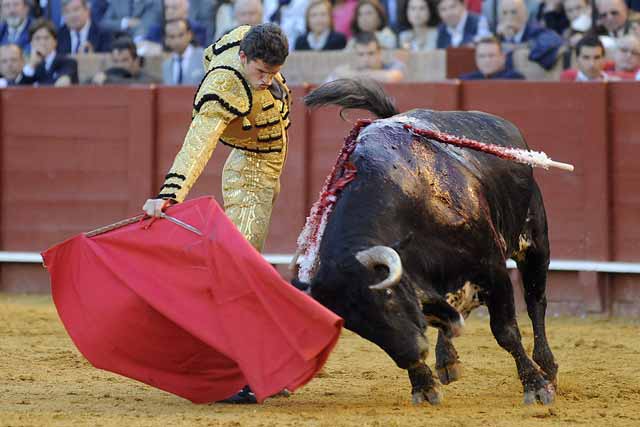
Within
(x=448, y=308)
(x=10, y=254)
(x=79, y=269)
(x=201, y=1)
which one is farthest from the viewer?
(x=201, y=1)

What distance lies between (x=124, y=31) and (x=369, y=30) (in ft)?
7.67

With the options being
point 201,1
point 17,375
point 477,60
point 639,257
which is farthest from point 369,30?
point 17,375

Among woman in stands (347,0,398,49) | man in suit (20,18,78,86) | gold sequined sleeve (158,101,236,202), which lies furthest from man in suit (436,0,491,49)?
gold sequined sleeve (158,101,236,202)

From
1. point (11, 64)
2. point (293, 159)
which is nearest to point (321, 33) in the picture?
point (293, 159)

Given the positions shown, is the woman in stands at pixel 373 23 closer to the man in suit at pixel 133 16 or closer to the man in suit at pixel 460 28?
the man in suit at pixel 460 28

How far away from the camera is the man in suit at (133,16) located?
1019cm

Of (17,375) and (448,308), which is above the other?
(448,308)

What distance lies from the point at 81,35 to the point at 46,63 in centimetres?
77

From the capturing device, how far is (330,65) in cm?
889

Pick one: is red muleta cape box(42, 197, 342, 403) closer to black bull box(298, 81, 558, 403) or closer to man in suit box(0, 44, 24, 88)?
black bull box(298, 81, 558, 403)

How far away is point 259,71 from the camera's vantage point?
434cm

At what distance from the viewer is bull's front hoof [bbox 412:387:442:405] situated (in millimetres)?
4321

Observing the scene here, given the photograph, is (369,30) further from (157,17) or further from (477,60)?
(157,17)

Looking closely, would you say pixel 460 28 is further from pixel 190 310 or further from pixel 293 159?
pixel 190 310
